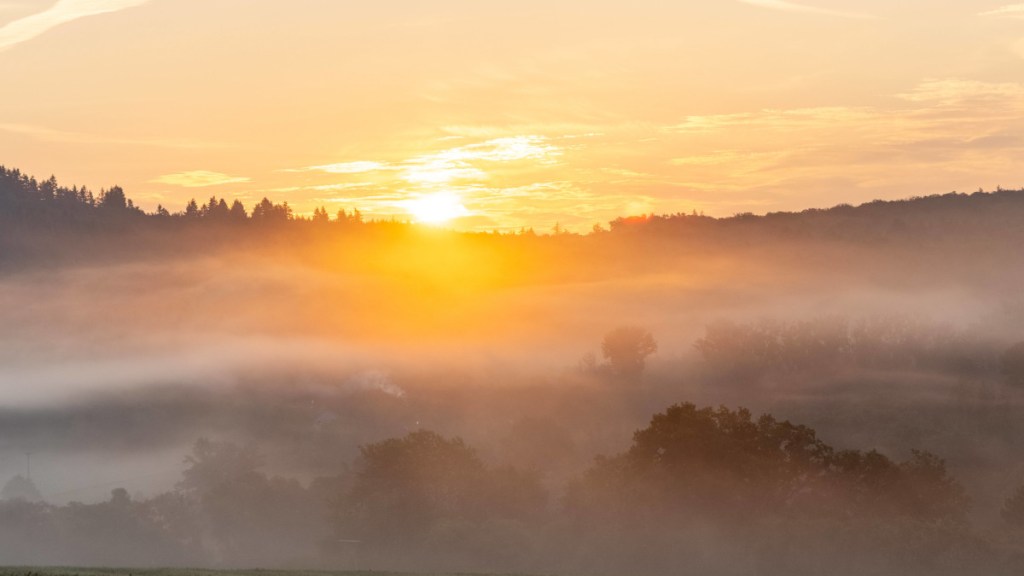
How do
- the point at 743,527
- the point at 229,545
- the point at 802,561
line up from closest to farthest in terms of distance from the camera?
the point at 802,561, the point at 743,527, the point at 229,545

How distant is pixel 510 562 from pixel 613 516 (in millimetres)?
10989

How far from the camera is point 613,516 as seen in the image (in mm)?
145625

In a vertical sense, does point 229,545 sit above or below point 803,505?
below

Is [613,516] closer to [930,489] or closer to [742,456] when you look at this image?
[742,456]

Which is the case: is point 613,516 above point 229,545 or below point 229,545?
above

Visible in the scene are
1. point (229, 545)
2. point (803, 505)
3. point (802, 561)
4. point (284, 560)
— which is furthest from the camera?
point (229, 545)

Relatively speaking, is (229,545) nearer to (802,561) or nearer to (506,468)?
(506,468)

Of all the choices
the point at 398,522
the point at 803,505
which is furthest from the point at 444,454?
the point at 803,505

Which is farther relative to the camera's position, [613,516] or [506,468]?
[506,468]

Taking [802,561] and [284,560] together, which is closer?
[802,561]

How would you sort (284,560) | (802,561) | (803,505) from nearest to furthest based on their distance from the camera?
(802,561)
(803,505)
(284,560)

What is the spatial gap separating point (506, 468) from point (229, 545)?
121 ft

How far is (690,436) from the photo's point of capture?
158500 mm

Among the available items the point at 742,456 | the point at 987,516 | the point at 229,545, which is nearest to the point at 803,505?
the point at 742,456
